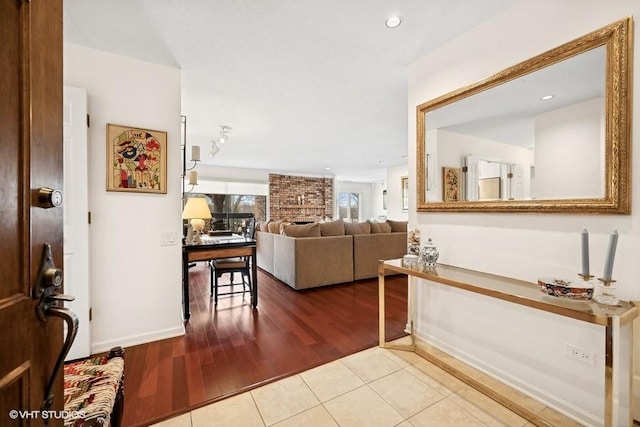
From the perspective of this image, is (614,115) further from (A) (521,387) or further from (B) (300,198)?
(B) (300,198)

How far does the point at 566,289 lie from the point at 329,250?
112 inches

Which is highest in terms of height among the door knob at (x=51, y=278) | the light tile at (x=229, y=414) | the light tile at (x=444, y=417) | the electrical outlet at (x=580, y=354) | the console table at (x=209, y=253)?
the door knob at (x=51, y=278)

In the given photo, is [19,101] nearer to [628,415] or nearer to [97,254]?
[97,254]

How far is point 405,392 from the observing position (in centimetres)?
169

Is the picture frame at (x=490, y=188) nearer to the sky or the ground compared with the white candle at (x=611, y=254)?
nearer to the sky

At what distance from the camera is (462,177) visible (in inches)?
80.5

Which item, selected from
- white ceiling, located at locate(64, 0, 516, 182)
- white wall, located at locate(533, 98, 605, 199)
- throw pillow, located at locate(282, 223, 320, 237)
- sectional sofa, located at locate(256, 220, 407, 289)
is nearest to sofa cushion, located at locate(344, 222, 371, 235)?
sectional sofa, located at locate(256, 220, 407, 289)

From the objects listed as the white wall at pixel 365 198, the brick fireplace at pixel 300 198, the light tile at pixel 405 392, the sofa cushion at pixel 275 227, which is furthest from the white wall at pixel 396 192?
the light tile at pixel 405 392

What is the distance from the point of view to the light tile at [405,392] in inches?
61.9

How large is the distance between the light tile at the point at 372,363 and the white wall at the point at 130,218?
1593 millimetres

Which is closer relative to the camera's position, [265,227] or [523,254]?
[523,254]

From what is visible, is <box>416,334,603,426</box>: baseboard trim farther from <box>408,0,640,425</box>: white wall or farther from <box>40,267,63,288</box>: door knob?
<box>40,267,63,288</box>: door knob

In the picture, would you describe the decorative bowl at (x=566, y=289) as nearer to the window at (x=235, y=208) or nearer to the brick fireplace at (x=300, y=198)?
A: the window at (x=235, y=208)

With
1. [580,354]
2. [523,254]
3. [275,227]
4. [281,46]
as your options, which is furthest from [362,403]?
[275,227]
